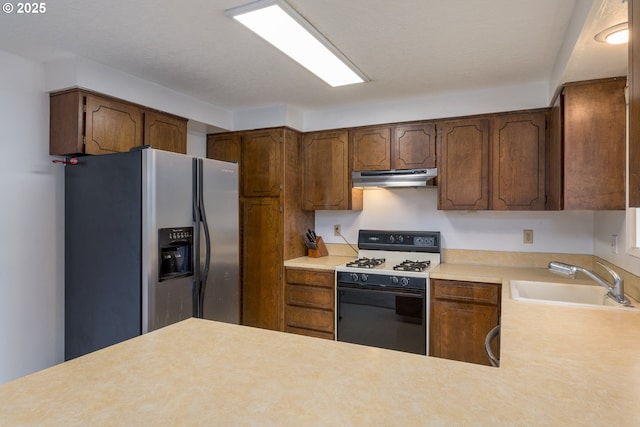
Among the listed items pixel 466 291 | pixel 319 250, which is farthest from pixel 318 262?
pixel 466 291

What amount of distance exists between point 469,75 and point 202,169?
6.40 feet

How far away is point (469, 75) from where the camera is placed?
2.64 meters

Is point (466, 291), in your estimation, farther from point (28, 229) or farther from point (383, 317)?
point (28, 229)

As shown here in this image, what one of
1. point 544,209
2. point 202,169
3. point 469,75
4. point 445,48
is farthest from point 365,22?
point 544,209

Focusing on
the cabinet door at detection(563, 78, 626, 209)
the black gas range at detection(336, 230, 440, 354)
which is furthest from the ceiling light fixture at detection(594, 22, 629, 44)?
the black gas range at detection(336, 230, 440, 354)

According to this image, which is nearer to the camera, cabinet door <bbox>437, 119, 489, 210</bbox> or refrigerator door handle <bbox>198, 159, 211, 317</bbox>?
refrigerator door handle <bbox>198, 159, 211, 317</bbox>

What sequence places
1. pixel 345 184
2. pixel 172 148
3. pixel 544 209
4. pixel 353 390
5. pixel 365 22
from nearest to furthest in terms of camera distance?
pixel 353 390
pixel 365 22
pixel 544 209
pixel 172 148
pixel 345 184

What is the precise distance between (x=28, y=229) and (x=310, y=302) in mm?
2062

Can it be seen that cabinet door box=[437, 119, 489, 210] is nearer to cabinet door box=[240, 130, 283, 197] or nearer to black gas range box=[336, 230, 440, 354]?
black gas range box=[336, 230, 440, 354]

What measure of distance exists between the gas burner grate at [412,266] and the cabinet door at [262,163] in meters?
1.22

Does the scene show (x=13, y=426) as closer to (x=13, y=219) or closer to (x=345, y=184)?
(x=13, y=219)

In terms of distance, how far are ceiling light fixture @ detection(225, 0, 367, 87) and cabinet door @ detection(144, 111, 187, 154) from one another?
1.26 meters

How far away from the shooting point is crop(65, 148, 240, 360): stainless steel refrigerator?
221 centimetres

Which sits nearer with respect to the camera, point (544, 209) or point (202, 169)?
point (202, 169)
